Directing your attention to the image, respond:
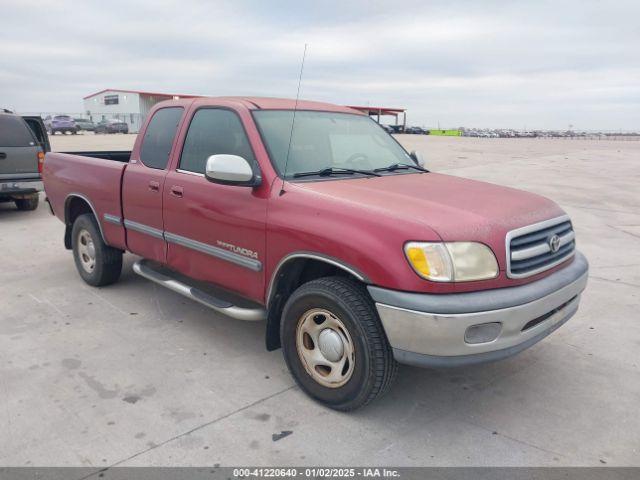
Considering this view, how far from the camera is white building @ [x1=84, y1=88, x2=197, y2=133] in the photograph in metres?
55.3

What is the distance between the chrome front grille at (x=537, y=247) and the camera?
2.96m

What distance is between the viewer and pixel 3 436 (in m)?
2.94

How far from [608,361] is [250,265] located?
2.74 meters

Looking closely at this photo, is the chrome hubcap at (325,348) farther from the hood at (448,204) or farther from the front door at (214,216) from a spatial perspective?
the hood at (448,204)

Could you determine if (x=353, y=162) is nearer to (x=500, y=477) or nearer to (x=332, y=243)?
(x=332, y=243)

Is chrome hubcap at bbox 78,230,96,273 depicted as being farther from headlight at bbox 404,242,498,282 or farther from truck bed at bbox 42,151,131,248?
headlight at bbox 404,242,498,282

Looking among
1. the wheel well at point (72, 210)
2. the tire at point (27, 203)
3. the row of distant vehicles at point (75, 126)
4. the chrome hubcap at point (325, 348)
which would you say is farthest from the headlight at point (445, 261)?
the row of distant vehicles at point (75, 126)

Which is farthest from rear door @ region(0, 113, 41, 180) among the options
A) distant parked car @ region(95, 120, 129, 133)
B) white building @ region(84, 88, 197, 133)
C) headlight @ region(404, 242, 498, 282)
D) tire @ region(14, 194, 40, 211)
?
white building @ region(84, 88, 197, 133)

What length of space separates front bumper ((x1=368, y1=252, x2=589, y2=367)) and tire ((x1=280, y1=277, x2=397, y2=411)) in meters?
0.13

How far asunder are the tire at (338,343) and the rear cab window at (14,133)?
7619 mm

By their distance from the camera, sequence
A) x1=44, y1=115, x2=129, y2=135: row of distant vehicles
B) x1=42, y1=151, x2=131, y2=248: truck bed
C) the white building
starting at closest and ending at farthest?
1. x1=42, y1=151, x2=131, y2=248: truck bed
2. x1=44, y1=115, x2=129, y2=135: row of distant vehicles
3. the white building

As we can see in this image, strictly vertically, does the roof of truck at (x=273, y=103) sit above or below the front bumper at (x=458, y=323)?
above

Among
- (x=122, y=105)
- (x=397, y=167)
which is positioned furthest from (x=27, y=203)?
(x=122, y=105)

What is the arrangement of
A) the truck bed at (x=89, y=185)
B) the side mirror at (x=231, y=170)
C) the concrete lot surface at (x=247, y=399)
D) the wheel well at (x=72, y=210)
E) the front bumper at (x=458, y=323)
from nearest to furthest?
the front bumper at (x=458, y=323) → the concrete lot surface at (x=247, y=399) → the side mirror at (x=231, y=170) → the truck bed at (x=89, y=185) → the wheel well at (x=72, y=210)
